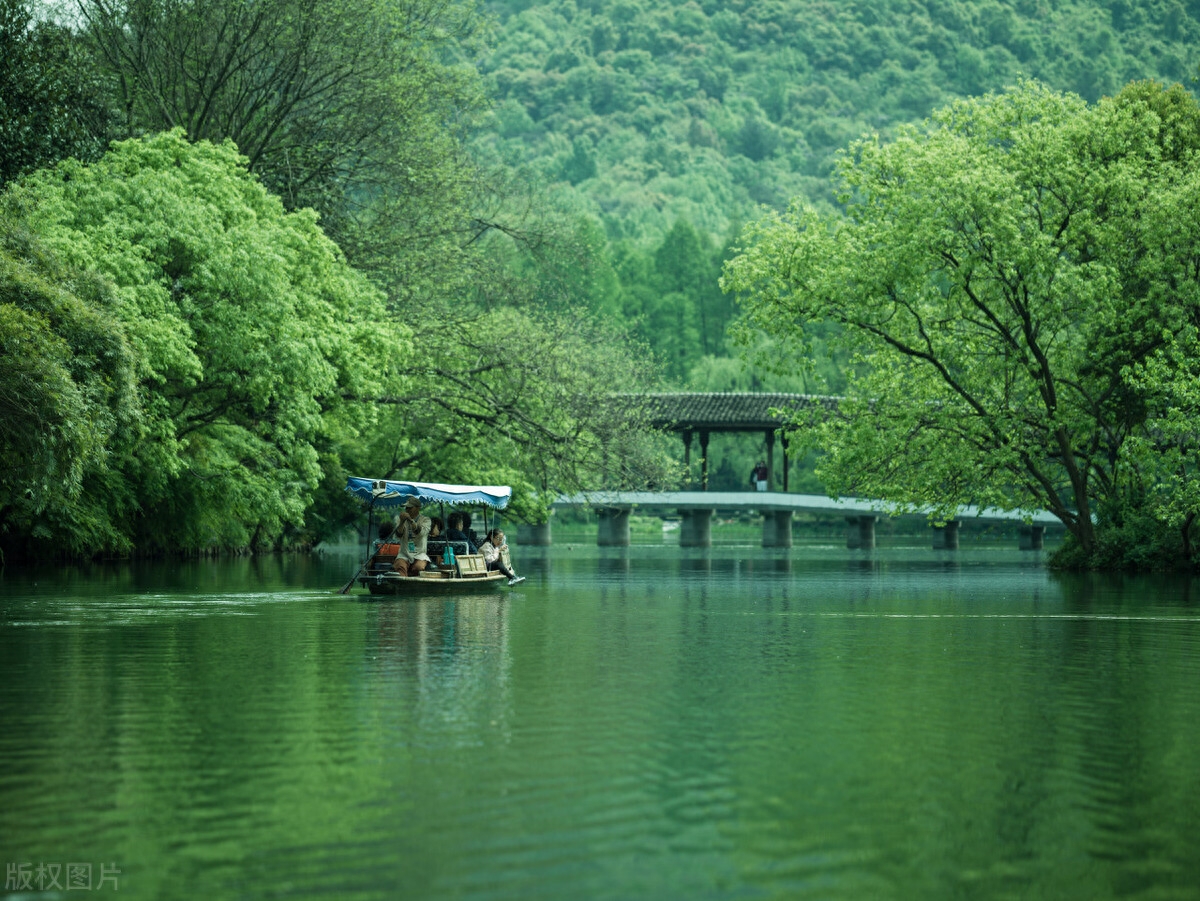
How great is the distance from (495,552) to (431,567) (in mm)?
2227

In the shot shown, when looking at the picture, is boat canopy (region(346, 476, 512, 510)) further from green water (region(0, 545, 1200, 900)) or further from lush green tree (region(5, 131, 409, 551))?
green water (region(0, 545, 1200, 900))

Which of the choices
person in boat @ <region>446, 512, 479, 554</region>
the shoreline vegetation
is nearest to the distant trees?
the shoreline vegetation

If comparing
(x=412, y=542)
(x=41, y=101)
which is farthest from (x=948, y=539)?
(x=412, y=542)

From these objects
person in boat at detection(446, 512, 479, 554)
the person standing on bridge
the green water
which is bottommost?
the green water

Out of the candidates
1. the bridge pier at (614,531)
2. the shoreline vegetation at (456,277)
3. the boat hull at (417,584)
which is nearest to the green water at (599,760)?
the boat hull at (417,584)

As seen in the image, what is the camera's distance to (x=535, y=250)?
152 feet

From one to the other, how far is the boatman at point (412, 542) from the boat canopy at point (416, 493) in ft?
1.07

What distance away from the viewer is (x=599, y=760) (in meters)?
10.9

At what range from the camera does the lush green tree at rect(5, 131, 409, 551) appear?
3447cm

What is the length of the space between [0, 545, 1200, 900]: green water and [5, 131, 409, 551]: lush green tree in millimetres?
12843

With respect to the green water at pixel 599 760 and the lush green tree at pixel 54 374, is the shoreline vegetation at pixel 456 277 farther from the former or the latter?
the green water at pixel 599 760

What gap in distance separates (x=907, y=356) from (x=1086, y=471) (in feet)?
18.5

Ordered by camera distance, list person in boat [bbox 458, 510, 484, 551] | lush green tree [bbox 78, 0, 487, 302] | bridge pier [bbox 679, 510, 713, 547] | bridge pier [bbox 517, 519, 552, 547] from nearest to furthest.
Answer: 1. person in boat [bbox 458, 510, 484, 551]
2. lush green tree [bbox 78, 0, 487, 302]
3. bridge pier [bbox 679, 510, 713, 547]
4. bridge pier [bbox 517, 519, 552, 547]

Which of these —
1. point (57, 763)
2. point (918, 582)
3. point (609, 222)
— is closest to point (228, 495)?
point (918, 582)
